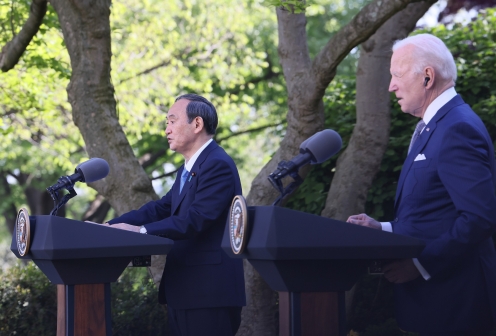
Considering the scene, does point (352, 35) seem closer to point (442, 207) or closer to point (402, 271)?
point (442, 207)

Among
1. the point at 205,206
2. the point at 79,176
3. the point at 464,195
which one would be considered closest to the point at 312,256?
the point at 464,195

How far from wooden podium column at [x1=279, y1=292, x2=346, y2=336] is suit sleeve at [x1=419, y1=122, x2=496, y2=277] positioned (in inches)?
17.2

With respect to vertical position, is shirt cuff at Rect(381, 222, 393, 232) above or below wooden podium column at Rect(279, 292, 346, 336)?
above

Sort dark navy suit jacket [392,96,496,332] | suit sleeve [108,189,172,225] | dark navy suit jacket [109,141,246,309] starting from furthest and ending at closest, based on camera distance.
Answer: suit sleeve [108,189,172,225], dark navy suit jacket [109,141,246,309], dark navy suit jacket [392,96,496,332]

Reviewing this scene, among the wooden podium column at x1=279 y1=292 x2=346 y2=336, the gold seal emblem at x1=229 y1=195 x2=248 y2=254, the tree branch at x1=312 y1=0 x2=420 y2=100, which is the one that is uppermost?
the tree branch at x1=312 y1=0 x2=420 y2=100

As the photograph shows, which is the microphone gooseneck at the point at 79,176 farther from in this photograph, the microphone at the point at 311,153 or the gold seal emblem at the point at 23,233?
the microphone at the point at 311,153

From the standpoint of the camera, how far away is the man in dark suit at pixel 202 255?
376cm

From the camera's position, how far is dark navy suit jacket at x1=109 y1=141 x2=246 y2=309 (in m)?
3.80

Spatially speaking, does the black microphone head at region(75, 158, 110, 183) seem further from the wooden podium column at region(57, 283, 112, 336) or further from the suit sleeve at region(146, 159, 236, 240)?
the wooden podium column at region(57, 283, 112, 336)

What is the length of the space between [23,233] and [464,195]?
7.14 feet

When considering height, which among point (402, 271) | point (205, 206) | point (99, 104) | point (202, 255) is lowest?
point (402, 271)

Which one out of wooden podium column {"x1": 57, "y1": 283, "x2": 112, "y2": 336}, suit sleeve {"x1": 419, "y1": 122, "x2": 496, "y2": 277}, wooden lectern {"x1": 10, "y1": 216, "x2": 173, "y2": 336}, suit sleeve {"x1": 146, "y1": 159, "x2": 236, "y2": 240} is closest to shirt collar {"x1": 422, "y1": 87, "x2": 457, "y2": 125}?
suit sleeve {"x1": 419, "y1": 122, "x2": 496, "y2": 277}

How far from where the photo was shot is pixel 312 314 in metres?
2.77

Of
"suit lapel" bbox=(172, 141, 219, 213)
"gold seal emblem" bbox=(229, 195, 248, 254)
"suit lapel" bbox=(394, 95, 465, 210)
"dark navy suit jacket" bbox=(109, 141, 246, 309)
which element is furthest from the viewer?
"suit lapel" bbox=(172, 141, 219, 213)
